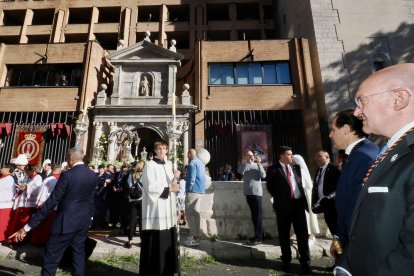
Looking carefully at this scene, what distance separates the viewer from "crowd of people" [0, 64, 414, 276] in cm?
123

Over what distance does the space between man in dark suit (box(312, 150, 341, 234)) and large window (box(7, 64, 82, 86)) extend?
1720cm

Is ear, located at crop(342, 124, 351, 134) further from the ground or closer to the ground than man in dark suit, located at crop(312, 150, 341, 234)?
further from the ground

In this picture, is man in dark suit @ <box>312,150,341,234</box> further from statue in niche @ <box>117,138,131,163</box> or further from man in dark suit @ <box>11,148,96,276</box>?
statue in niche @ <box>117,138,131,163</box>

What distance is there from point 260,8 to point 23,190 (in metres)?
24.8

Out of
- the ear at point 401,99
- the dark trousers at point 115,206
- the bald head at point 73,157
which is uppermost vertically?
the bald head at point 73,157

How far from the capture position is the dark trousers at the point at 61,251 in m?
3.44

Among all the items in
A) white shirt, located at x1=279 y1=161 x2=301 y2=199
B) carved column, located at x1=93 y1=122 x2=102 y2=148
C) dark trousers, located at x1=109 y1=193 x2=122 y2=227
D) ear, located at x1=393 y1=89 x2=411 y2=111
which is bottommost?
dark trousers, located at x1=109 y1=193 x2=122 y2=227

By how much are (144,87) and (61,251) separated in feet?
45.3

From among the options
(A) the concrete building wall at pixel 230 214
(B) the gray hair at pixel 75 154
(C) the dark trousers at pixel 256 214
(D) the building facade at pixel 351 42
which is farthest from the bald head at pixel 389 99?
(D) the building facade at pixel 351 42

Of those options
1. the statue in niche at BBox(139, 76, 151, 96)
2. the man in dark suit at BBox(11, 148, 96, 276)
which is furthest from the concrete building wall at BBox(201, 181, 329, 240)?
the statue in niche at BBox(139, 76, 151, 96)

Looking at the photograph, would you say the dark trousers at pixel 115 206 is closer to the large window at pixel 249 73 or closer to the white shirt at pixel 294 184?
the white shirt at pixel 294 184

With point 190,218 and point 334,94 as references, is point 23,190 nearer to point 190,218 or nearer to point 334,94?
point 190,218

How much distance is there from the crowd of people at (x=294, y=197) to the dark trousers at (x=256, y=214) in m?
0.02

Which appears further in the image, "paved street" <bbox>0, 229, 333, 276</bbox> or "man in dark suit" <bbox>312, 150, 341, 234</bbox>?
"paved street" <bbox>0, 229, 333, 276</bbox>
